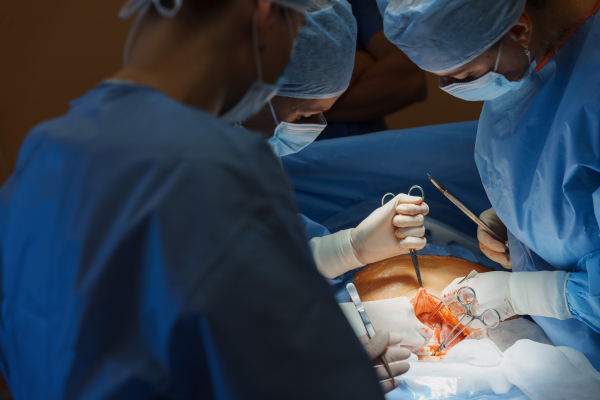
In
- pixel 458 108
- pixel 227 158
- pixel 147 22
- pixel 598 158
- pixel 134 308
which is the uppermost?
pixel 147 22

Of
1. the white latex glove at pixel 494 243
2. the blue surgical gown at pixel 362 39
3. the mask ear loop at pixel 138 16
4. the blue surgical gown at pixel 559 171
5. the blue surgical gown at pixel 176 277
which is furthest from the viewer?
the blue surgical gown at pixel 362 39

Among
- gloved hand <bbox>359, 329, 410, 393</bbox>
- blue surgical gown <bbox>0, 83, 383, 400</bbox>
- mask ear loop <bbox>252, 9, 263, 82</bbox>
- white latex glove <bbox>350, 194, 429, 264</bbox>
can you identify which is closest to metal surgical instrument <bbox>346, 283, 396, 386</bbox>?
gloved hand <bbox>359, 329, 410, 393</bbox>

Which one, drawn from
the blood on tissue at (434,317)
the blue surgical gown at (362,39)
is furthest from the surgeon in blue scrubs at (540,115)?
the blue surgical gown at (362,39)

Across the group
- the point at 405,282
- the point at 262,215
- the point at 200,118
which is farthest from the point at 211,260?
the point at 405,282

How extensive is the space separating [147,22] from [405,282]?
1.46 metres

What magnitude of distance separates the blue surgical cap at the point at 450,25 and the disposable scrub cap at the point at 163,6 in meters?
0.58

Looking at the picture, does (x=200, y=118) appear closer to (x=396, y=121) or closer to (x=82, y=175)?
(x=82, y=175)

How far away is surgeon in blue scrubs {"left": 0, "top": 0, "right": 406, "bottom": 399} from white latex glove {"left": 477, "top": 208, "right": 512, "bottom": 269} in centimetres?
140

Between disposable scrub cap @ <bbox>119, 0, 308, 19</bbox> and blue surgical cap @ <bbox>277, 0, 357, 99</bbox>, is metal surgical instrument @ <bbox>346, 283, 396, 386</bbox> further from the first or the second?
disposable scrub cap @ <bbox>119, 0, 308, 19</bbox>

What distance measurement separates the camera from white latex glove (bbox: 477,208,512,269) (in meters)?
1.82

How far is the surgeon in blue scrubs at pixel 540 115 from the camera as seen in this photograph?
121 centimetres

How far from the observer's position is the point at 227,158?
574 mm

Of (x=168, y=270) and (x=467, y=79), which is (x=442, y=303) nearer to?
(x=467, y=79)

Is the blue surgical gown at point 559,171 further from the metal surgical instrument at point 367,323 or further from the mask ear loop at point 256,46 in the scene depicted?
the mask ear loop at point 256,46
